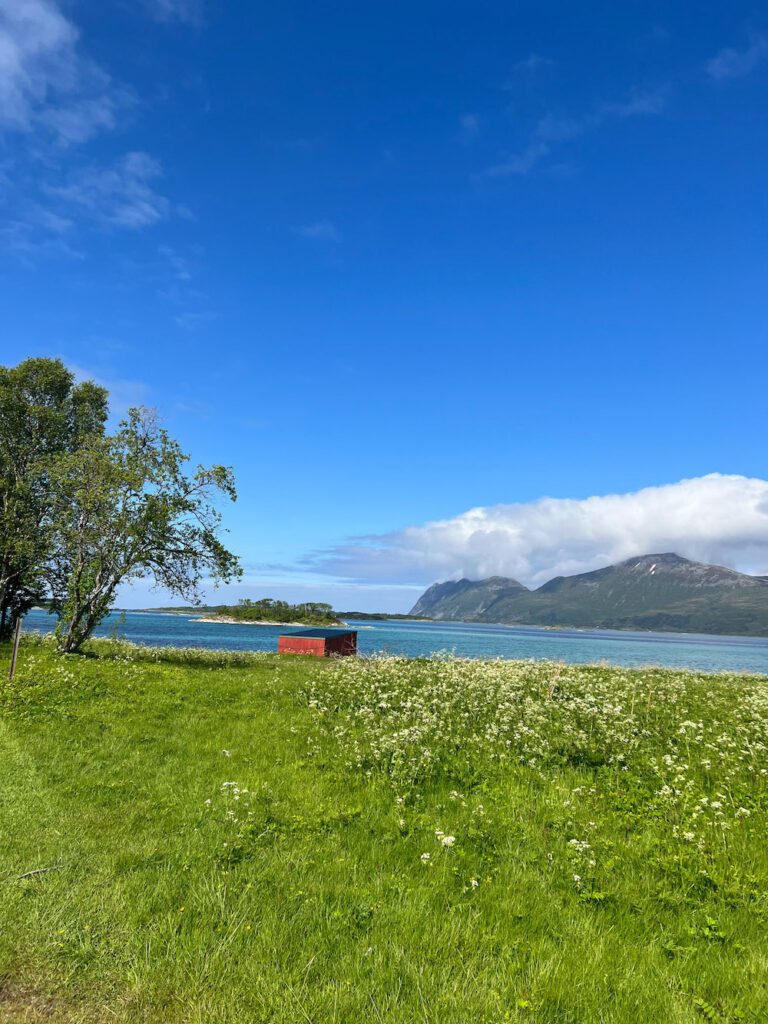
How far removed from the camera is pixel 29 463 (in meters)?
36.4

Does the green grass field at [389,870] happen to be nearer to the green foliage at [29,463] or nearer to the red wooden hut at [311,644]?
the green foliage at [29,463]

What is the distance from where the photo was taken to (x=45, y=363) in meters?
37.2

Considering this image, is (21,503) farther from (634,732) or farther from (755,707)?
(755,707)

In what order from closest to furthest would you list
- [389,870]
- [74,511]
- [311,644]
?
[389,870] < [74,511] < [311,644]

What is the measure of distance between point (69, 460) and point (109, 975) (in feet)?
101

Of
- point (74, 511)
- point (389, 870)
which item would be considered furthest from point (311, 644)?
point (389, 870)

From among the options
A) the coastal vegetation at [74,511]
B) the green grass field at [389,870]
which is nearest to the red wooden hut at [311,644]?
the coastal vegetation at [74,511]

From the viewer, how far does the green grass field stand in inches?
208

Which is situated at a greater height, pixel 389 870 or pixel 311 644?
pixel 389 870

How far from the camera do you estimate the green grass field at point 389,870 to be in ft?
17.4

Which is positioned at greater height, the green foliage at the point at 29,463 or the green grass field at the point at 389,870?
the green foliage at the point at 29,463

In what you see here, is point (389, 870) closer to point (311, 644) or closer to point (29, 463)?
point (29, 463)

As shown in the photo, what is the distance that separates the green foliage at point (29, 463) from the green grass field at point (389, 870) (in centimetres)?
2248

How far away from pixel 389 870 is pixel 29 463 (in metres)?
37.8
